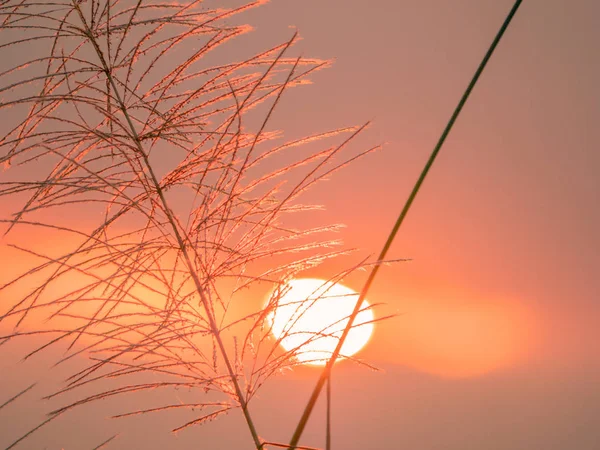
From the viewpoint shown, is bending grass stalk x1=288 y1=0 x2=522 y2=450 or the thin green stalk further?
the thin green stalk

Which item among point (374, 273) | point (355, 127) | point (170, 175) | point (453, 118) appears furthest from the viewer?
point (170, 175)

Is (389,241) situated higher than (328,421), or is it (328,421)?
(389,241)

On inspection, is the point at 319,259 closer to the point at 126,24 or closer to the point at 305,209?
the point at 305,209

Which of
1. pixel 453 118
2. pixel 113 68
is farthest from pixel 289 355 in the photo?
pixel 113 68

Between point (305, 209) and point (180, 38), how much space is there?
42 cm

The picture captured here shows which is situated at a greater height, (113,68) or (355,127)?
(113,68)

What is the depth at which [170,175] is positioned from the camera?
50.1 inches

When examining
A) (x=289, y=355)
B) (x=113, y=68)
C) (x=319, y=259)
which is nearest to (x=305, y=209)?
(x=319, y=259)

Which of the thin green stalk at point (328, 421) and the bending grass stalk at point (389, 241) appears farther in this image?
the thin green stalk at point (328, 421)

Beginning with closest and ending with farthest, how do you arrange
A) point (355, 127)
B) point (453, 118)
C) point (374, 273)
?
point (453, 118)
point (374, 273)
point (355, 127)

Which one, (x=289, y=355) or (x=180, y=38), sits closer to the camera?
(x=289, y=355)

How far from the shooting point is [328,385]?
103cm

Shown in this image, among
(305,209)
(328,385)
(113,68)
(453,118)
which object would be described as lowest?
(328,385)

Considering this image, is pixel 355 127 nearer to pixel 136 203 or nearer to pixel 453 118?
pixel 453 118
